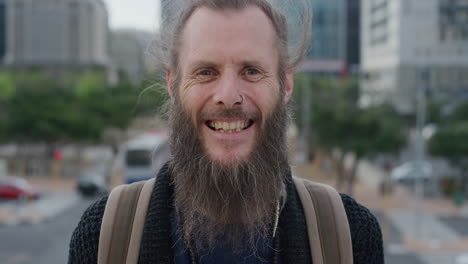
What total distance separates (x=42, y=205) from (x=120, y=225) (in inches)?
929

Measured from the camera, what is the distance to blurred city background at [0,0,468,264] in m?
18.9

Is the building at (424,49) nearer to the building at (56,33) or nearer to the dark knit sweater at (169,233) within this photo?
the building at (56,33)

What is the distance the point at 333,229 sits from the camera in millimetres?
2113

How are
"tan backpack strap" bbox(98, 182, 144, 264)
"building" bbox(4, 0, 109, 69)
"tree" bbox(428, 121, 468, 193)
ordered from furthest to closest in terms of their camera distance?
"building" bbox(4, 0, 109, 69) < "tree" bbox(428, 121, 468, 193) < "tan backpack strap" bbox(98, 182, 144, 264)

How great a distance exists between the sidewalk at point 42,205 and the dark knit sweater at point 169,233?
20.3m

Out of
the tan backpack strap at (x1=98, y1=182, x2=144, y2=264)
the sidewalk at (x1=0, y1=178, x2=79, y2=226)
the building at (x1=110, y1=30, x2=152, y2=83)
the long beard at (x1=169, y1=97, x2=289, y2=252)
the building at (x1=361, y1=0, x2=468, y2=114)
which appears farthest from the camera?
the building at (x1=110, y1=30, x2=152, y2=83)

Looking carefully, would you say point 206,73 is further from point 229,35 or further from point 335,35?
point 335,35

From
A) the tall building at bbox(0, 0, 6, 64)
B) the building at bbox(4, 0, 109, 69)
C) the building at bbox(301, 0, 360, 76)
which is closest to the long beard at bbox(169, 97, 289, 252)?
the building at bbox(4, 0, 109, 69)

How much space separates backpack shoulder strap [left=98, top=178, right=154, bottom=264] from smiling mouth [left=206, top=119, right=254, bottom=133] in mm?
372

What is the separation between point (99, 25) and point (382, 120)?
40762mm

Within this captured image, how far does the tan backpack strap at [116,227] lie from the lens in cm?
200

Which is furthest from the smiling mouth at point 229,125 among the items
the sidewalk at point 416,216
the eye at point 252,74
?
the sidewalk at point 416,216

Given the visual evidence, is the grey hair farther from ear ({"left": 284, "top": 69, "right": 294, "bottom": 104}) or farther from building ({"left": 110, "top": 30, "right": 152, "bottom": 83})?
building ({"left": 110, "top": 30, "right": 152, "bottom": 83})

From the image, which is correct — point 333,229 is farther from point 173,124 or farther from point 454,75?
point 454,75
